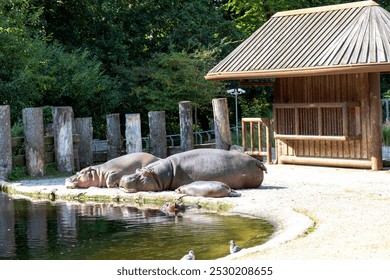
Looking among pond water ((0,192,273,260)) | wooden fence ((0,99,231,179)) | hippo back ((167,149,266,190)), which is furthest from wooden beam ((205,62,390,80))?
pond water ((0,192,273,260))

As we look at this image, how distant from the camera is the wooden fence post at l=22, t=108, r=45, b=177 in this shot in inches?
821

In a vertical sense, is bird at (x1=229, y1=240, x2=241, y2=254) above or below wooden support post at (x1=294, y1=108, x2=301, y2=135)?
below

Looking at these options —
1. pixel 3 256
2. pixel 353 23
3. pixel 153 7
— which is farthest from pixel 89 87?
pixel 3 256

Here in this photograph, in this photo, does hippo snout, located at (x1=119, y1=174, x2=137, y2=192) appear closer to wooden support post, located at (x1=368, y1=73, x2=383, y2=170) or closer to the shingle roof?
the shingle roof

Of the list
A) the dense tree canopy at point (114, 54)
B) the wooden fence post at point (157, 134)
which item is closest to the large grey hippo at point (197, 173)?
the wooden fence post at point (157, 134)

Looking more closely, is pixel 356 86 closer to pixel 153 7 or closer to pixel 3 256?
pixel 3 256

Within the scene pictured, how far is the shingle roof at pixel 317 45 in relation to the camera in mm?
19375

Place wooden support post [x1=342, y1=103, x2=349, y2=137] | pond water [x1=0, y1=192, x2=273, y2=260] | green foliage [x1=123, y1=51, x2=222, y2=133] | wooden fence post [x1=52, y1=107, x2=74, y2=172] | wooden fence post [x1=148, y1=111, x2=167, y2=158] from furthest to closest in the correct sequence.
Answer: green foliage [x1=123, y1=51, x2=222, y2=133] → wooden fence post [x1=148, y1=111, x2=167, y2=158] → wooden fence post [x1=52, y1=107, x2=74, y2=172] → wooden support post [x1=342, y1=103, x2=349, y2=137] → pond water [x1=0, y1=192, x2=273, y2=260]

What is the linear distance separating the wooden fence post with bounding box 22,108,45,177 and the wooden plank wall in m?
5.57

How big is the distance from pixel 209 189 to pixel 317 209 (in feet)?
9.00

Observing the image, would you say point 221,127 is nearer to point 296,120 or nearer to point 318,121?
point 296,120

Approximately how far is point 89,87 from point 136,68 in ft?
8.94

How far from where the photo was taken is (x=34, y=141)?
20953 millimetres

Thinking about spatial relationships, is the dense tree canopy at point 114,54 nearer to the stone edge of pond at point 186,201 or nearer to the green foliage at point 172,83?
the green foliage at point 172,83
